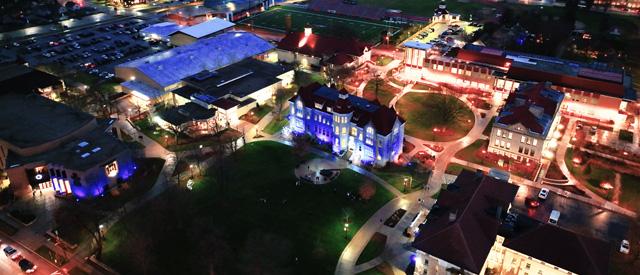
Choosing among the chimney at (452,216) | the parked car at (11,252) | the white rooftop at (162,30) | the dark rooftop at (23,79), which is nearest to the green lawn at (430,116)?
the chimney at (452,216)

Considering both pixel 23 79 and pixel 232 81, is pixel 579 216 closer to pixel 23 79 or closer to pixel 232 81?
pixel 232 81

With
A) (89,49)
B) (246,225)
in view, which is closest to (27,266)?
(246,225)

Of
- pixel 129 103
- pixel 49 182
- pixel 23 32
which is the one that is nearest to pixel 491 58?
pixel 129 103

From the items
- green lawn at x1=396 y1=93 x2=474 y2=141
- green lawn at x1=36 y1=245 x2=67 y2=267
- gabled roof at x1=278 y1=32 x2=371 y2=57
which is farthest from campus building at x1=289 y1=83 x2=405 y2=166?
green lawn at x1=36 y1=245 x2=67 y2=267

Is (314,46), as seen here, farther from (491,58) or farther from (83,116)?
(83,116)

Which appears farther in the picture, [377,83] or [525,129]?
[377,83]

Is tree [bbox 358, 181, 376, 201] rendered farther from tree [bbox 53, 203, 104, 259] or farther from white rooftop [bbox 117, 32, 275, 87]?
white rooftop [bbox 117, 32, 275, 87]
